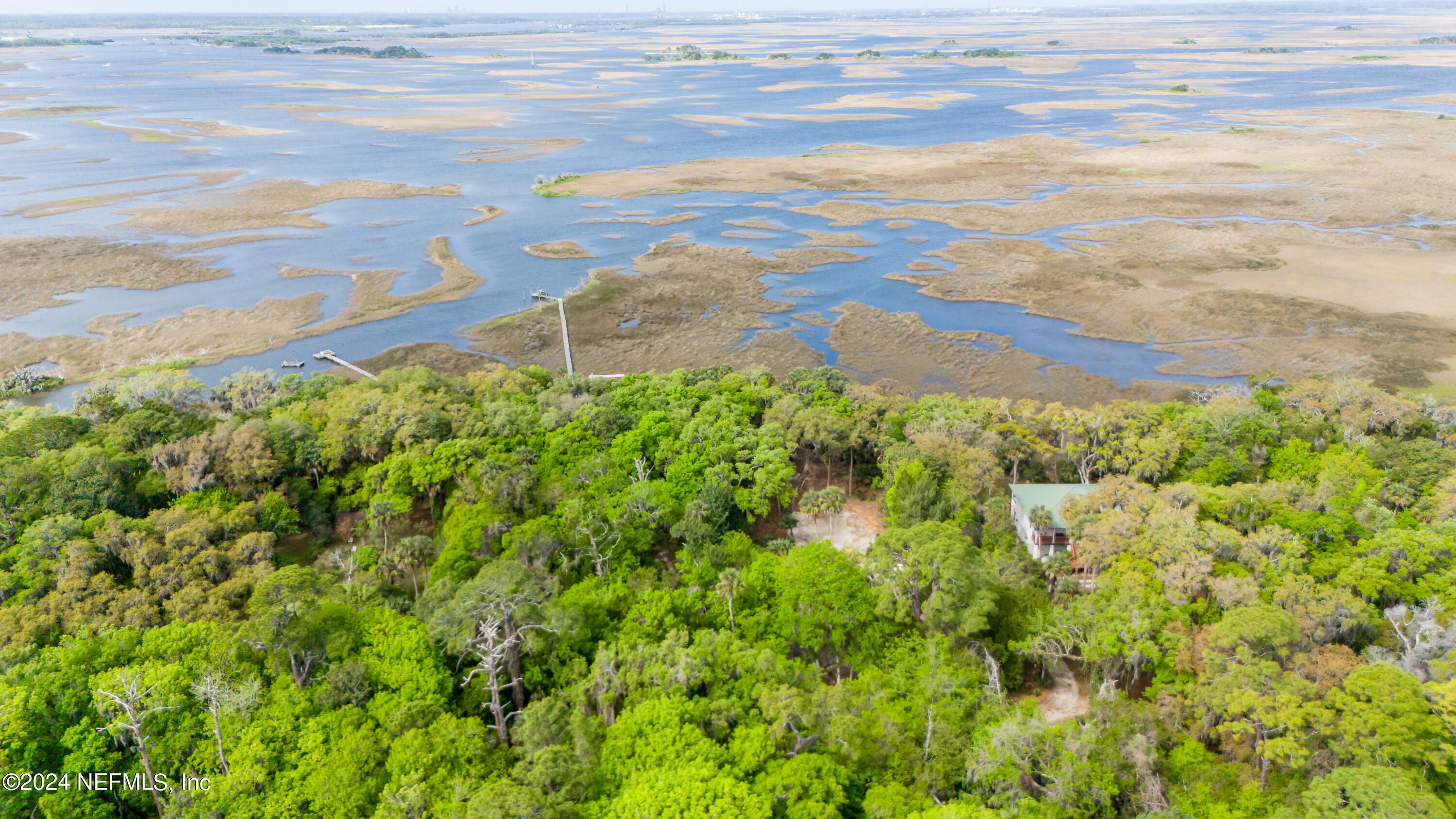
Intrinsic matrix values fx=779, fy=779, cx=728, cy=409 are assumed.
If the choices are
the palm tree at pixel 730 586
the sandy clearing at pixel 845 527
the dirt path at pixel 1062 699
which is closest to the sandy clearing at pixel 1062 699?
the dirt path at pixel 1062 699

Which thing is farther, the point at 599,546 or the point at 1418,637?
the point at 599,546

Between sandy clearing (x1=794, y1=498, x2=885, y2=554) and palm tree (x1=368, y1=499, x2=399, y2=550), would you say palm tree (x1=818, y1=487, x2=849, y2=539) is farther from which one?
palm tree (x1=368, y1=499, x2=399, y2=550)

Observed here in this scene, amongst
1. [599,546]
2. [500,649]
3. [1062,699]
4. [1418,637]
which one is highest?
[500,649]

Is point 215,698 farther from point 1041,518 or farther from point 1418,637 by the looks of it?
point 1418,637

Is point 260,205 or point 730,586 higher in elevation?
point 260,205

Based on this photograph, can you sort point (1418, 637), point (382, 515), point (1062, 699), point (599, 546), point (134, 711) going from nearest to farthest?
point (134, 711) → point (1418, 637) → point (1062, 699) → point (599, 546) → point (382, 515)

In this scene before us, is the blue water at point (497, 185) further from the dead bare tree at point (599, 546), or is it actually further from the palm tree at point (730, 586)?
the palm tree at point (730, 586)

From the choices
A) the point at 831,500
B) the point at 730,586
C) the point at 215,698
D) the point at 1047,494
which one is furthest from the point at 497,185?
the point at 215,698

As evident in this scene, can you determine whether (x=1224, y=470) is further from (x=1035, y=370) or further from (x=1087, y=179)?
(x=1087, y=179)

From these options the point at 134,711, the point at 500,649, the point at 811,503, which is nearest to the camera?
the point at 134,711
